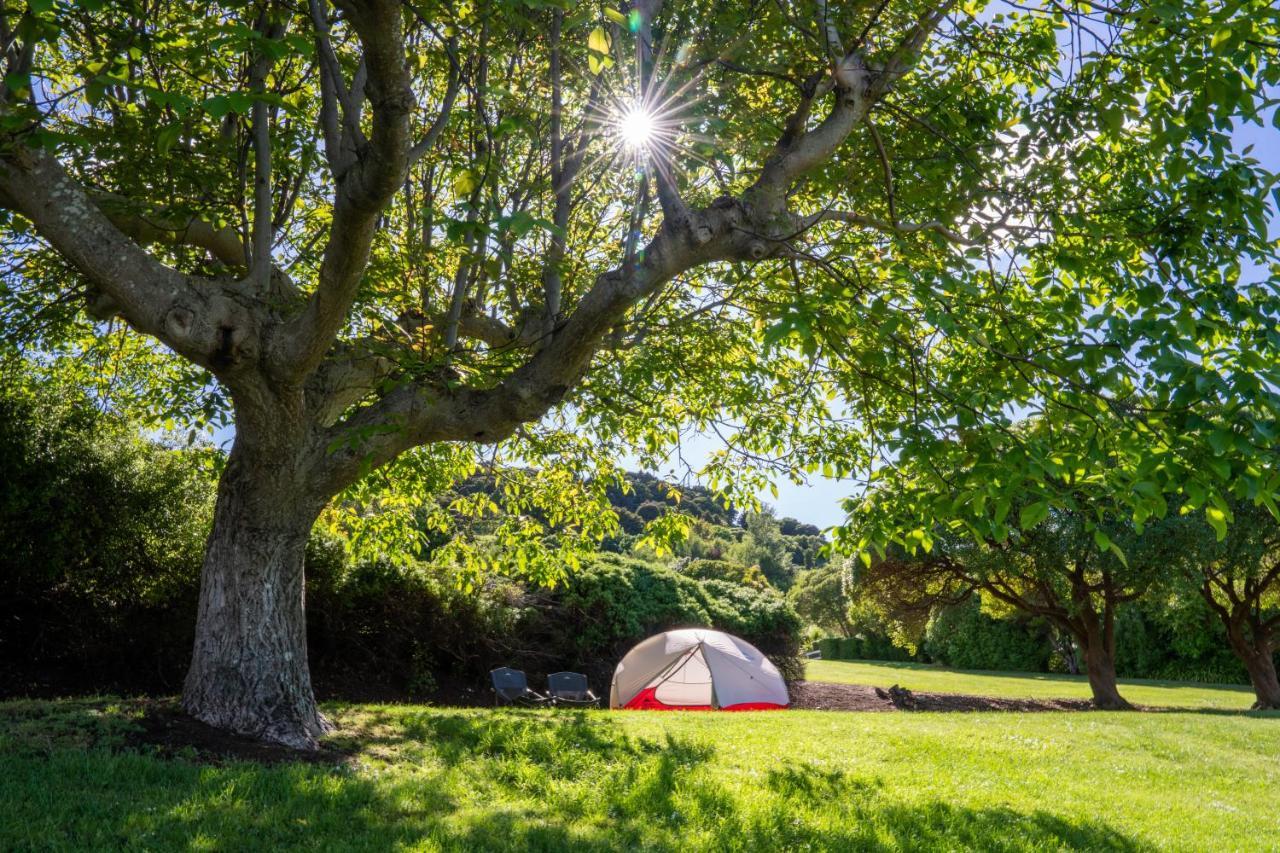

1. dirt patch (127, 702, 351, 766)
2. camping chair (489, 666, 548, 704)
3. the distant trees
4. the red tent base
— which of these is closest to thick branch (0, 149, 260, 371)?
dirt patch (127, 702, 351, 766)

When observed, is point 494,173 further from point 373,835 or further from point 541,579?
point 541,579

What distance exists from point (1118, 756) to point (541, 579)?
26.2ft

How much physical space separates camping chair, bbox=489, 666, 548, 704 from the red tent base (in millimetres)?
2422

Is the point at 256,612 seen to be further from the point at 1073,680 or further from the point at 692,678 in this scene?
the point at 1073,680

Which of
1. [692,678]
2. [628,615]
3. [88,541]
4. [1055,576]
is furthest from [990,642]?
[88,541]

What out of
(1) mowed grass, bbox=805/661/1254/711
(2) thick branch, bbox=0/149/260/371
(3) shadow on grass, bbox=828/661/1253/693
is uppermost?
(2) thick branch, bbox=0/149/260/371

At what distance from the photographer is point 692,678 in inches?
642

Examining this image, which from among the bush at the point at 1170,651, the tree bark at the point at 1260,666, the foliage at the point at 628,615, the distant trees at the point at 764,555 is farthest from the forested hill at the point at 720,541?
the bush at the point at 1170,651

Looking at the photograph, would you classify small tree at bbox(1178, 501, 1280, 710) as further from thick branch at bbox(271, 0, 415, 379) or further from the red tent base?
thick branch at bbox(271, 0, 415, 379)

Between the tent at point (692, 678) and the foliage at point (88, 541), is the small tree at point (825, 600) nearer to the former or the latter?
the tent at point (692, 678)

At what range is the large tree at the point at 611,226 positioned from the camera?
453cm

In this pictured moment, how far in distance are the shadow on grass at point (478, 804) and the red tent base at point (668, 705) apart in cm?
862

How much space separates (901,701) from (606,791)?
46.3 ft

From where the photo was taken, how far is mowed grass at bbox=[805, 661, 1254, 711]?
21.0 metres
